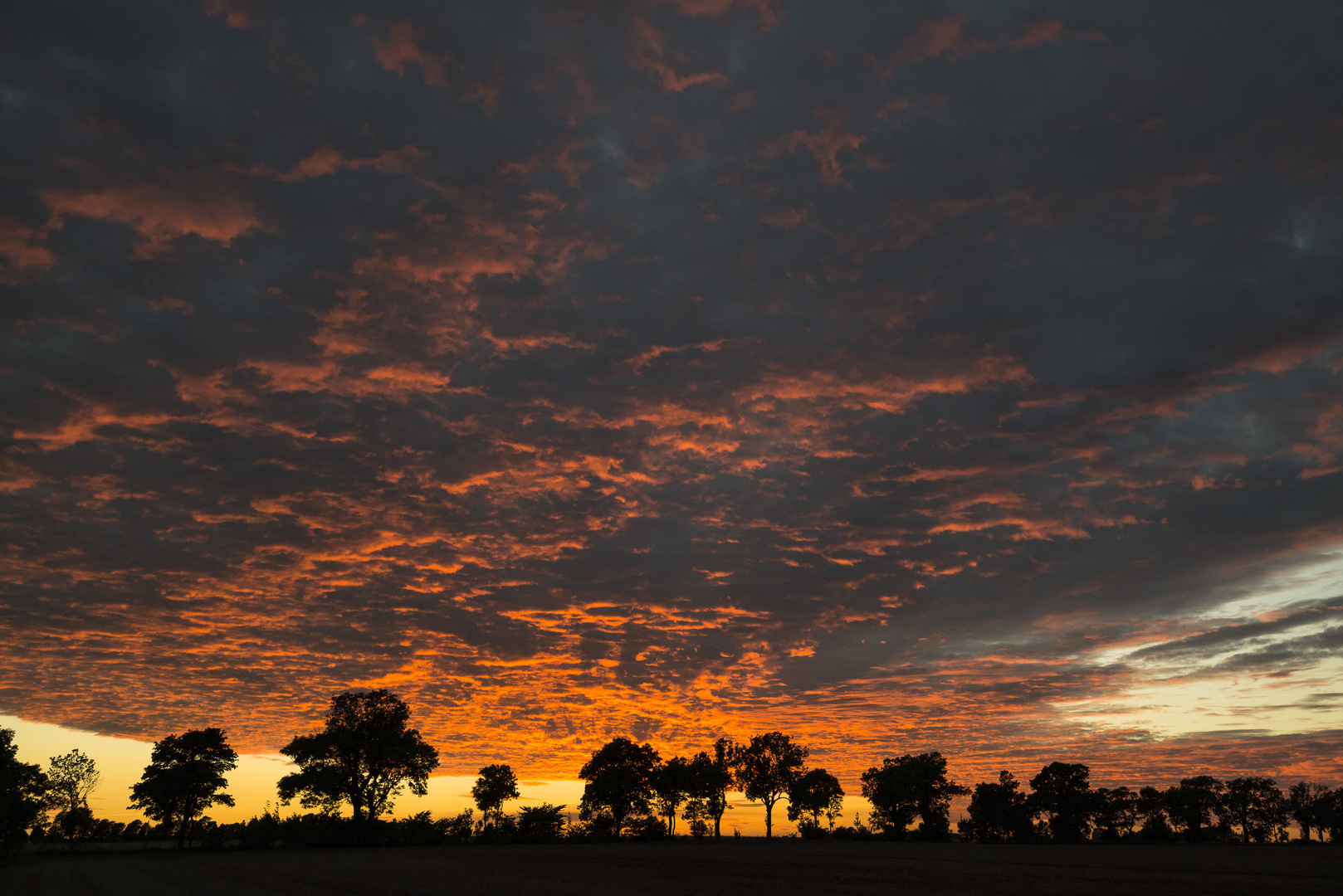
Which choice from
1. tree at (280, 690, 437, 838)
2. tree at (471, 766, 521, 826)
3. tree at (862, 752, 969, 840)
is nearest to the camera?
tree at (280, 690, 437, 838)

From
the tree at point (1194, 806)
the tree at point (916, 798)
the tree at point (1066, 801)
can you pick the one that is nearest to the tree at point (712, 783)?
the tree at point (916, 798)

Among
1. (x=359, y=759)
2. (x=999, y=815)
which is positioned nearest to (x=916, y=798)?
(x=999, y=815)

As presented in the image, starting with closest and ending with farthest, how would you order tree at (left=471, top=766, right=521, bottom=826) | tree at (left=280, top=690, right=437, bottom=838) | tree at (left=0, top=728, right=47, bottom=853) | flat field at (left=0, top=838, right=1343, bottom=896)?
Answer: flat field at (left=0, top=838, right=1343, bottom=896)
tree at (left=0, top=728, right=47, bottom=853)
tree at (left=280, top=690, right=437, bottom=838)
tree at (left=471, top=766, right=521, bottom=826)

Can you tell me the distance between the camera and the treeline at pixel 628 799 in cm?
9856

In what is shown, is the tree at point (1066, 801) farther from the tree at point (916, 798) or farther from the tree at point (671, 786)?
the tree at point (671, 786)

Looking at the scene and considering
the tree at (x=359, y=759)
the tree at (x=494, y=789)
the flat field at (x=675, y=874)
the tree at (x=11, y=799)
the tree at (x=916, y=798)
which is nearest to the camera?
the flat field at (x=675, y=874)

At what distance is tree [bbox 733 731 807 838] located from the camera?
5251 inches

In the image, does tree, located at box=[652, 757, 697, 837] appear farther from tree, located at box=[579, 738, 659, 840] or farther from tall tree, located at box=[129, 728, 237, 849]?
tall tree, located at box=[129, 728, 237, 849]

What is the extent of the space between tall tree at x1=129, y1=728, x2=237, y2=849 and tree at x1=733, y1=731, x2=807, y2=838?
A: 8403cm

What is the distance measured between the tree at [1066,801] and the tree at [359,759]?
11445 cm

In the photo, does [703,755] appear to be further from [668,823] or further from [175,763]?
Result: [175,763]

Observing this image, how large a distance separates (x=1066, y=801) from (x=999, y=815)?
12.9 m

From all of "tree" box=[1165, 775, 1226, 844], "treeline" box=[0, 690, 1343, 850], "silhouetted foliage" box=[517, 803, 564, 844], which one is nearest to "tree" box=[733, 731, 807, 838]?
"treeline" box=[0, 690, 1343, 850]

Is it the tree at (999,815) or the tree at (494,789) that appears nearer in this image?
the tree at (494,789)
